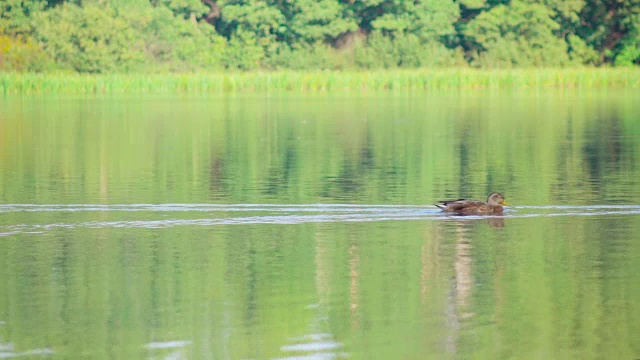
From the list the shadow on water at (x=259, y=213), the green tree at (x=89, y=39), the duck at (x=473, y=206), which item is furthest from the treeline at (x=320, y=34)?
the duck at (x=473, y=206)

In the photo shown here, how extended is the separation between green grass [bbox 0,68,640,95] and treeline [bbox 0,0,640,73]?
18.5 feet

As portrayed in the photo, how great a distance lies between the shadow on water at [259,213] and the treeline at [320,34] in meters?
44.1

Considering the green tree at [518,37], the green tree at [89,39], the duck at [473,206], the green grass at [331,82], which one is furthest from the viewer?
the green tree at [518,37]

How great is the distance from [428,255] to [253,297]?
90.9 inches

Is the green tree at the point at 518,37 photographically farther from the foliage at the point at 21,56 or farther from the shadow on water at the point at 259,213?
the shadow on water at the point at 259,213

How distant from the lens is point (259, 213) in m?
15.5

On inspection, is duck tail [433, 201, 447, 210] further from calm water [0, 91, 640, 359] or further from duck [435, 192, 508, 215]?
calm water [0, 91, 640, 359]

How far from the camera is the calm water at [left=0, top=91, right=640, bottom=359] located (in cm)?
927

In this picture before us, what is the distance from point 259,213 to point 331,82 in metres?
38.9

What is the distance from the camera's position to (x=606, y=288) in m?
10.8

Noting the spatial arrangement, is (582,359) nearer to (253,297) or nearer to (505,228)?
(253,297)

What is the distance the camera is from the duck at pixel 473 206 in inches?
585

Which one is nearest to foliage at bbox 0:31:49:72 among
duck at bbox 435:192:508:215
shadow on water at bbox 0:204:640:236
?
shadow on water at bbox 0:204:640:236

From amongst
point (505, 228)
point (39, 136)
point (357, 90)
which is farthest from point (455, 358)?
point (357, 90)
